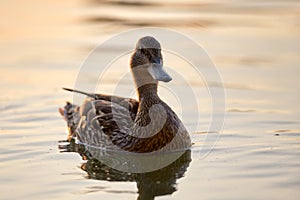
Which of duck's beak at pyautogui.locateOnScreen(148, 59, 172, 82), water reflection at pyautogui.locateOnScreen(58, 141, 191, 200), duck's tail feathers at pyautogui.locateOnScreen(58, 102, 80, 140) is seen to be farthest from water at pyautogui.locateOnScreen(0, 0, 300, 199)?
duck's beak at pyautogui.locateOnScreen(148, 59, 172, 82)

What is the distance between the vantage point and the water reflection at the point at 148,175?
8.16 metres

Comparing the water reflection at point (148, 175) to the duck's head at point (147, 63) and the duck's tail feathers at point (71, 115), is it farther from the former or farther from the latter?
the duck's head at point (147, 63)

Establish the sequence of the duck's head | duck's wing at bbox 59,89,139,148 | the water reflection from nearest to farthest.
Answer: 1. the water reflection
2. the duck's head
3. duck's wing at bbox 59,89,139,148

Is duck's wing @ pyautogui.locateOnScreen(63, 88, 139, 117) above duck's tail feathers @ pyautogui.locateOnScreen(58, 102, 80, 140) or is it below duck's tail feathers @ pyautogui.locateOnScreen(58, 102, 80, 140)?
above

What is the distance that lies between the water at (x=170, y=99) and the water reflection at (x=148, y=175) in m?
0.01

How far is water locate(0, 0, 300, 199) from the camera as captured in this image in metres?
8.23

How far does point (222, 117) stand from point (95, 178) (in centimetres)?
263

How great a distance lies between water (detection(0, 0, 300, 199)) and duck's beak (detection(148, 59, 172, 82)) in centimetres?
107

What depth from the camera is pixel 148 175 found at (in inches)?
346

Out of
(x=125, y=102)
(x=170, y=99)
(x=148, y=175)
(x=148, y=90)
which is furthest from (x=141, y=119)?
(x=170, y=99)

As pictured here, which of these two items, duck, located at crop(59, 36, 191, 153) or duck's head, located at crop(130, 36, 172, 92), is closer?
duck's head, located at crop(130, 36, 172, 92)

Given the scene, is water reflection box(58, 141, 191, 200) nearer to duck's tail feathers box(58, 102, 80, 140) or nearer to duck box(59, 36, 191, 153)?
duck box(59, 36, 191, 153)

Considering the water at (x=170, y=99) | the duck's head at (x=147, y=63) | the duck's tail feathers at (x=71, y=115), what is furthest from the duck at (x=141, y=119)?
the water at (x=170, y=99)

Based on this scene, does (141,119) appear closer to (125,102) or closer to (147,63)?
(125,102)
